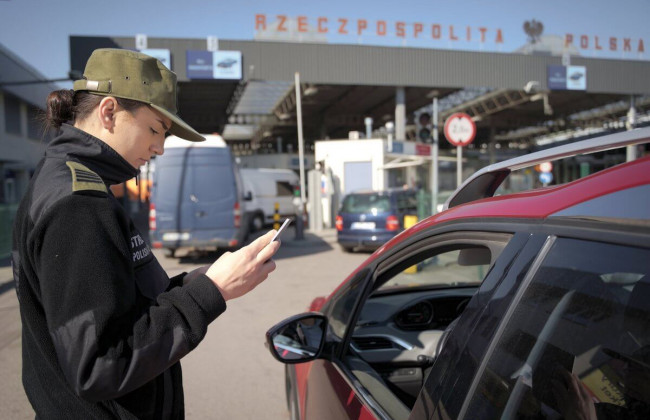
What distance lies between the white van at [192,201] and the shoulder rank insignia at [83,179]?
31.8ft

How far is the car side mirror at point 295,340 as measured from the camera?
1.92 metres

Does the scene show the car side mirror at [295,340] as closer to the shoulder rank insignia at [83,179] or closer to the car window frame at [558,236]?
the car window frame at [558,236]

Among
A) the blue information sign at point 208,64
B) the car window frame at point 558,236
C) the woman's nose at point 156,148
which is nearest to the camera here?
the car window frame at point 558,236

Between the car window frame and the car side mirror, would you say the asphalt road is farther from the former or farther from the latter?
the car window frame

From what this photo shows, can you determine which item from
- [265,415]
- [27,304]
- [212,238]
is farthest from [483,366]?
[212,238]

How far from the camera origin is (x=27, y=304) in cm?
117

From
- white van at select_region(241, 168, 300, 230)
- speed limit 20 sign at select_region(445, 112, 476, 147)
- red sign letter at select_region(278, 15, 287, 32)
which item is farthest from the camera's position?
red sign letter at select_region(278, 15, 287, 32)

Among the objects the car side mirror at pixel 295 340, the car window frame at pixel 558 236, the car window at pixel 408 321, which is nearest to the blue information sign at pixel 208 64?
the car window at pixel 408 321

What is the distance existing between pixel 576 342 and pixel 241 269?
0.78 metres

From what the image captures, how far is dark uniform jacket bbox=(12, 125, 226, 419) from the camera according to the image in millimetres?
1012

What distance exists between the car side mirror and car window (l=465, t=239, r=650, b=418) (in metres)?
1.03

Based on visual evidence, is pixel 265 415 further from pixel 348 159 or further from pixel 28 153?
pixel 28 153

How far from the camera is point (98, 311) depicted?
3.29 feet

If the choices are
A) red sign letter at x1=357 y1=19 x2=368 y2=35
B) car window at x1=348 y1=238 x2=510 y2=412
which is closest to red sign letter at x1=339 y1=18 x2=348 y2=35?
red sign letter at x1=357 y1=19 x2=368 y2=35
